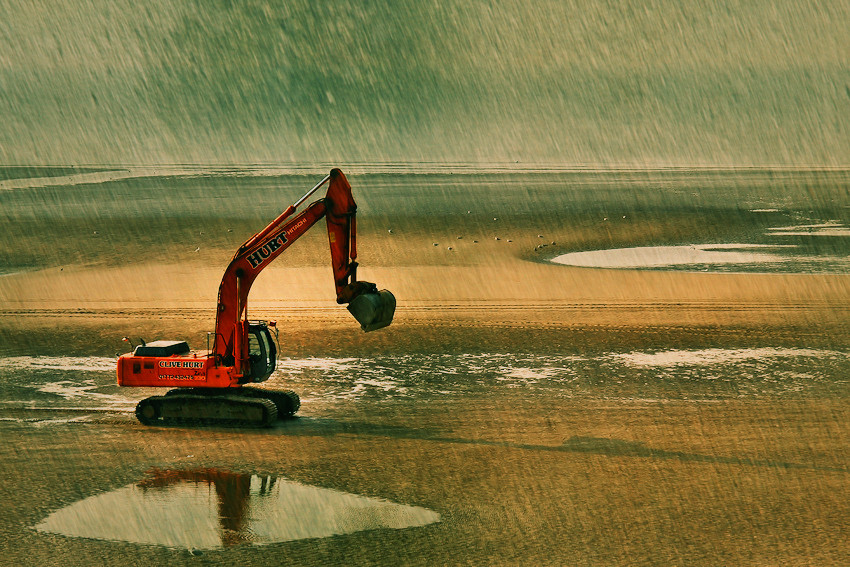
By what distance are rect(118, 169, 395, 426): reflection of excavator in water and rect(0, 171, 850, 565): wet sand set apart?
0.37m

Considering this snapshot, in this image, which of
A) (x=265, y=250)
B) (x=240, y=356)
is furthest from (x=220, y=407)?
(x=265, y=250)

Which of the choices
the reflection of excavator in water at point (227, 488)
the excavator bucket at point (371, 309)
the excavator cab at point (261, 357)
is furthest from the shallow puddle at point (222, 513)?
the excavator cab at point (261, 357)

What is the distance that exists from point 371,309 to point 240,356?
2190 millimetres

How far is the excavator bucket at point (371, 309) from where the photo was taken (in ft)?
51.1

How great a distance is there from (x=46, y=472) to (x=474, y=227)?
3659 cm

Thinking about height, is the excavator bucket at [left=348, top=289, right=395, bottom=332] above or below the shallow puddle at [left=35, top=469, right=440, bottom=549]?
above

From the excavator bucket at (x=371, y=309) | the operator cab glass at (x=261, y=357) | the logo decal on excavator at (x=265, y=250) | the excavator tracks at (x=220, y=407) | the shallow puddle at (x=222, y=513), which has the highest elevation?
the logo decal on excavator at (x=265, y=250)

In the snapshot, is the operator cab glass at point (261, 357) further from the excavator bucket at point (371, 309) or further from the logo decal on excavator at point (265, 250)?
the excavator bucket at point (371, 309)

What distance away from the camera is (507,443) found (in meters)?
15.2

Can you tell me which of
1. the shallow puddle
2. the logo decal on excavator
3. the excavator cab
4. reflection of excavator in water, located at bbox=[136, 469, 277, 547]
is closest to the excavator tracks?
the excavator cab

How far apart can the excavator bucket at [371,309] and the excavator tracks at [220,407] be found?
5.75 feet

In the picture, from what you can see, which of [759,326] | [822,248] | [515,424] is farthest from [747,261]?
[515,424]

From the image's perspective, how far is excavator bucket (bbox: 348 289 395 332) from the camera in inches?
613

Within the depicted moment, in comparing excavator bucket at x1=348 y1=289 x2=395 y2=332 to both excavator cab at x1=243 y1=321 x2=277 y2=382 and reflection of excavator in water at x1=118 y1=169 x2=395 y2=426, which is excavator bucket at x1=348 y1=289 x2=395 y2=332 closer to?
reflection of excavator in water at x1=118 y1=169 x2=395 y2=426
